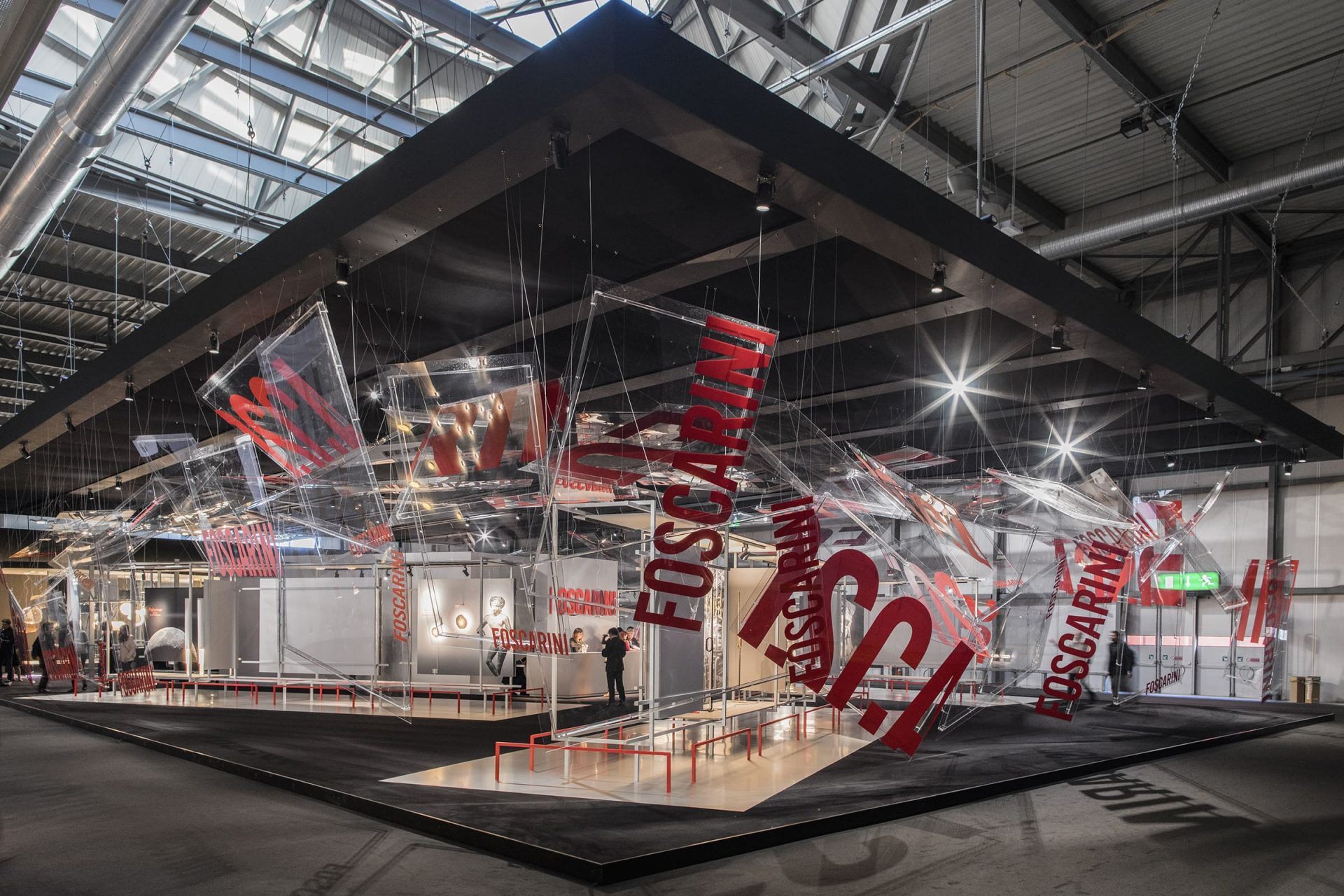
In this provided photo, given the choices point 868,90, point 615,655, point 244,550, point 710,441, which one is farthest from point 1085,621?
point 244,550

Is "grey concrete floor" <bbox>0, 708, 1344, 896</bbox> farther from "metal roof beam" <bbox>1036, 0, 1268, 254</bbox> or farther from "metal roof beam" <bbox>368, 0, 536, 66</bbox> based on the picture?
"metal roof beam" <bbox>1036, 0, 1268, 254</bbox>

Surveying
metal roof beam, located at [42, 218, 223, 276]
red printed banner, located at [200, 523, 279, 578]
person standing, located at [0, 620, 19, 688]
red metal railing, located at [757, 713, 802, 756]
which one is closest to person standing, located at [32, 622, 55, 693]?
person standing, located at [0, 620, 19, 688]

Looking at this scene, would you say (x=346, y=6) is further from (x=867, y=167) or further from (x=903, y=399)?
(x=903, y=399)

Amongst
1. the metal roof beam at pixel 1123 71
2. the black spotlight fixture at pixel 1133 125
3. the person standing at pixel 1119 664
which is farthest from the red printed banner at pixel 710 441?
the person standing at pixel 1119 664

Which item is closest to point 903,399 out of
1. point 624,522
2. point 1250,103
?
point 624,522

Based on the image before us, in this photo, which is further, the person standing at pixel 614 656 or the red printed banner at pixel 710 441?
the person standing at pixel 614 656

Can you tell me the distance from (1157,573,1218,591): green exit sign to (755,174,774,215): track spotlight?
1145 centimetres

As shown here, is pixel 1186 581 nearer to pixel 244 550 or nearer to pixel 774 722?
pixel 774 722

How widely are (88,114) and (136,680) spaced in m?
11.2

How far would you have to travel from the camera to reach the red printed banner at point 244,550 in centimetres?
1127

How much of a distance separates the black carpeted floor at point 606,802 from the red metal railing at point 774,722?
0.89 m

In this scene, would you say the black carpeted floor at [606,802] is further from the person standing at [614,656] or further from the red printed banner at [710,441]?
the red printed banner at [710,441]

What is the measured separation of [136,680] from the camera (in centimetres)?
1555

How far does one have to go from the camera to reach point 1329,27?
392 inches
